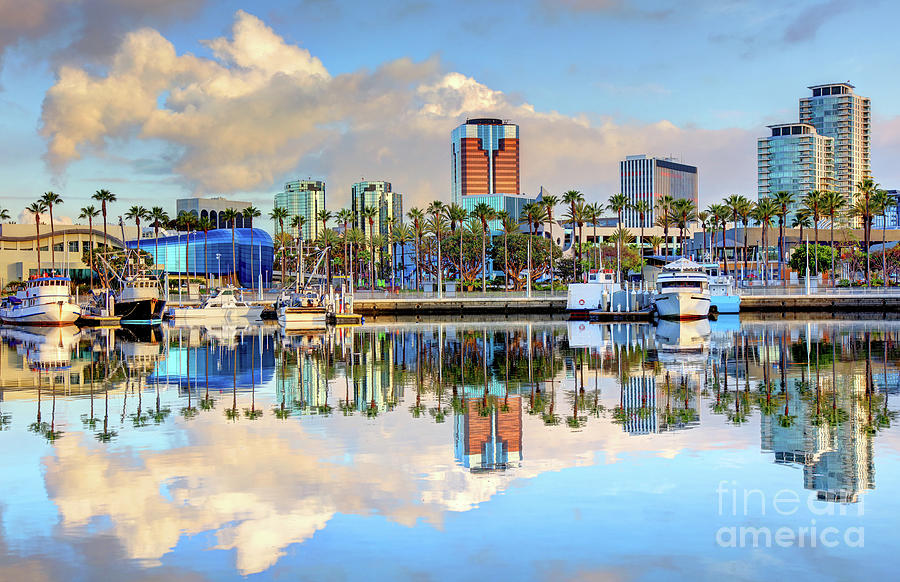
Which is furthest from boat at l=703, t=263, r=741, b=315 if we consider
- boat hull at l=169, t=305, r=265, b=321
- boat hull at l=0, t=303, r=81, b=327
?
boat hull at l=0, t=303, r=81, b=327

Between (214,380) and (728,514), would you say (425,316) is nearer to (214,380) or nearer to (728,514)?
(214,380)

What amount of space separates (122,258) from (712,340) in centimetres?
12373

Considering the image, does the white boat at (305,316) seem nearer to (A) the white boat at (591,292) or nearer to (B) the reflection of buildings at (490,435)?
(A) the white boat at (591,292)

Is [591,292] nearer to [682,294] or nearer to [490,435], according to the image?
[682,294]

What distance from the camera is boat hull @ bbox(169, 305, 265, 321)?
3681 inches

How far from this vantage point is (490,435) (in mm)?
21625

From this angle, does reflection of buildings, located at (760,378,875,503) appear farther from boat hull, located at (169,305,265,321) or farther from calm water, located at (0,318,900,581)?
boat hull, located at (169,305,265,321)

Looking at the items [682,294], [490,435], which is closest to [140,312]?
[682,294]

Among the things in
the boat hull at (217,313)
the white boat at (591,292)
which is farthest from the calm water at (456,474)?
the boat hull at (217,313)

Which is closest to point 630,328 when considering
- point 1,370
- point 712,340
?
point 712,340

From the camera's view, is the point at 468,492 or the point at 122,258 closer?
the point at 468,492

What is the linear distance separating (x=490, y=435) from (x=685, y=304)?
203ft

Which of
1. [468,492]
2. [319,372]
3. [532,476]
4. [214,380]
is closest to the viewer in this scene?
[468,492]

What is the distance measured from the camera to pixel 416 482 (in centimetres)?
1681
